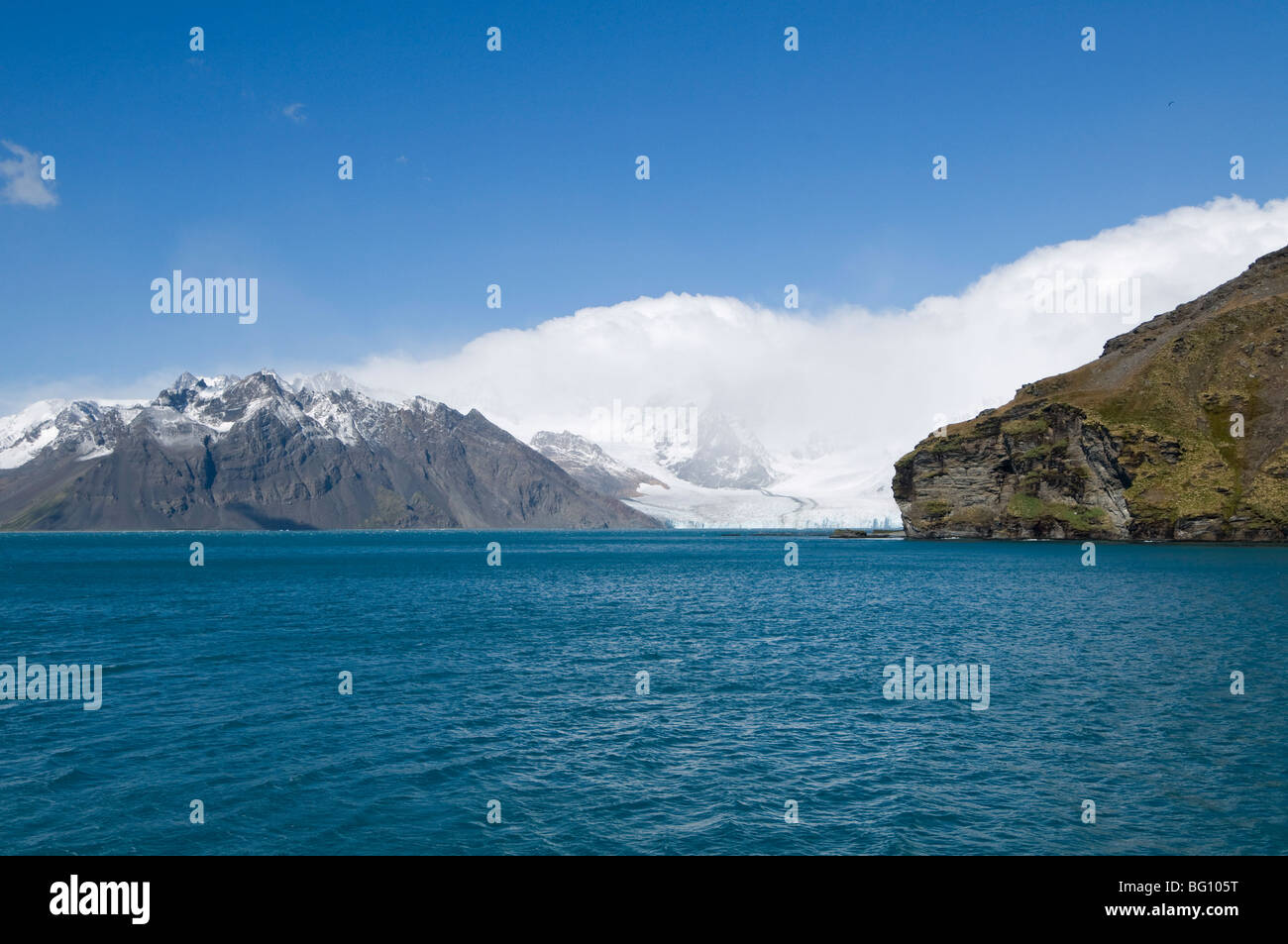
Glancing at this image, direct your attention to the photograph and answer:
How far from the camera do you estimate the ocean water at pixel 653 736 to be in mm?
24422

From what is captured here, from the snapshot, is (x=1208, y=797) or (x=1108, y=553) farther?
(x=1108, y=553)

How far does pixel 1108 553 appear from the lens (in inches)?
6708

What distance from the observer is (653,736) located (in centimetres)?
3450

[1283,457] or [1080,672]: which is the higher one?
[1283,457]

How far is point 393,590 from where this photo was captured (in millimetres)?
109312

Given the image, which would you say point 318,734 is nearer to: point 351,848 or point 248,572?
point 351,848

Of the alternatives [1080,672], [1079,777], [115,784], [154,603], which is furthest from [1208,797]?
[154,603]

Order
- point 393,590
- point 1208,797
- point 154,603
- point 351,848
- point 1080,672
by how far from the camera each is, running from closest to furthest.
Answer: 1. point 351,848
2. point 1208,797
3. point 1080,672
4. point 154,603
5. point 393,590

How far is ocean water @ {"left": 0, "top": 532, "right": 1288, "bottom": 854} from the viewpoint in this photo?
24.4m
